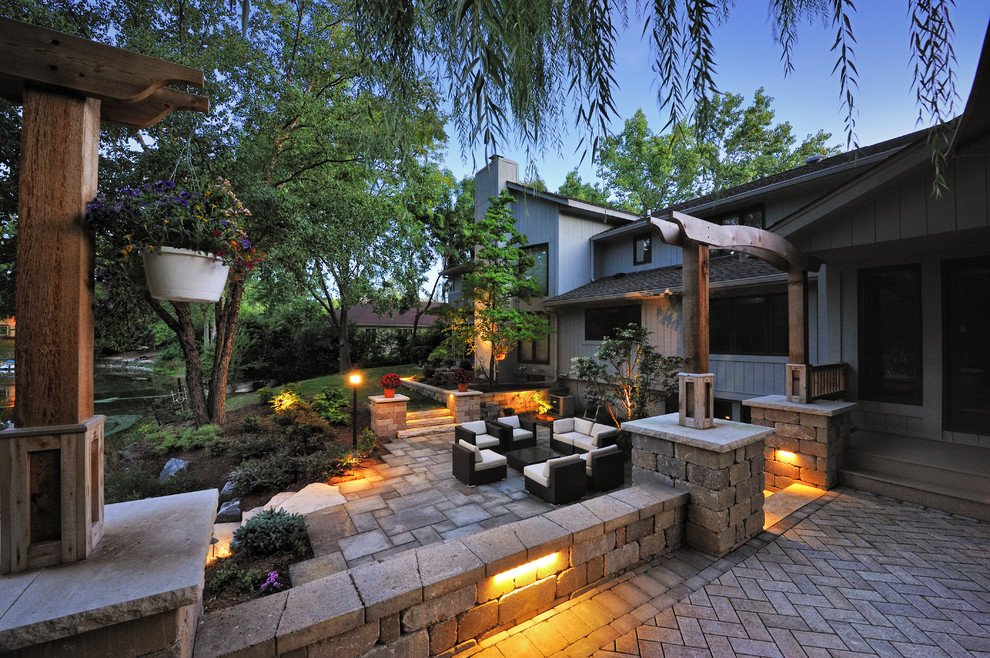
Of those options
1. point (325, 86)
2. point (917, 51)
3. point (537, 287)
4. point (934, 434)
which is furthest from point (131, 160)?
point (934, 434)

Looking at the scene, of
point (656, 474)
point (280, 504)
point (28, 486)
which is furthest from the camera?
point (280, 504)

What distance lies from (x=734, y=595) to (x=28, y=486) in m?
4.16

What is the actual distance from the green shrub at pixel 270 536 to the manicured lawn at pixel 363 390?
5.04 meters

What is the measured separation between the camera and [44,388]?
144cm

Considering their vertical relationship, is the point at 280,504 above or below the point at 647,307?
below

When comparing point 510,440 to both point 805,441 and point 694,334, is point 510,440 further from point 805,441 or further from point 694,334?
point 805,441

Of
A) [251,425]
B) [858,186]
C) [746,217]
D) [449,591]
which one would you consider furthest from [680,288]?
[251,425]

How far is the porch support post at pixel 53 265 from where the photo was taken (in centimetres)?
143

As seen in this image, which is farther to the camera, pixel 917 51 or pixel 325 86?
pixel 325 86

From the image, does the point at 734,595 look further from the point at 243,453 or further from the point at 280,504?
the point at 243,453

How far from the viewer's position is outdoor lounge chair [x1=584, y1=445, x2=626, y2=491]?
A: 17.8ft

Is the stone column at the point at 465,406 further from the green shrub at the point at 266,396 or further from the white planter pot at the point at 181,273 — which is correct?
the white planter pot at the point at 181,273

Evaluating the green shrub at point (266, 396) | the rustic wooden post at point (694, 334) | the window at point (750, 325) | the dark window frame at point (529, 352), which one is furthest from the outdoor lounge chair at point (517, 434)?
the green shrub at point (266, 396)

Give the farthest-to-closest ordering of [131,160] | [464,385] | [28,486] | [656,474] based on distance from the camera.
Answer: [464,385], [131,160], [656,474], [28,486]
